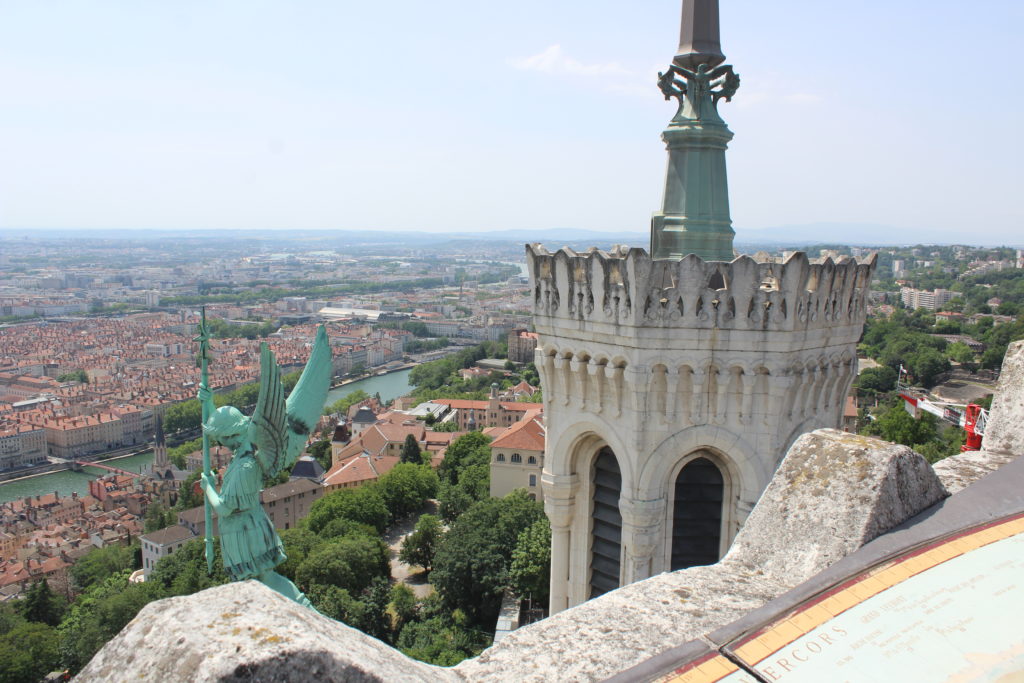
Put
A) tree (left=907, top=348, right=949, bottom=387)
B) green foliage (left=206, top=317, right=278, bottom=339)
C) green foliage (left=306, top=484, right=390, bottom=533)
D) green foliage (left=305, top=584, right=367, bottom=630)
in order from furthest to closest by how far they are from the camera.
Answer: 1. green foliage (left=206, top=317, right=278, bottom=339)
2. tree (left=907, top=348, right=949, bottom=387)
3. green foliage (left=306, top=484, right=390, bottom=533)
4. green foliage (left=305, top=584, right=367, bottom=630)

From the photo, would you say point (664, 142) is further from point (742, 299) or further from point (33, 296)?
point (33, 296)

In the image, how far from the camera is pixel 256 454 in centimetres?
1319

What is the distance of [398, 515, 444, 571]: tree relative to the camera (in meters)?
35.8

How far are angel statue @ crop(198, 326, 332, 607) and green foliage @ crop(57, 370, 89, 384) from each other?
105680 mm

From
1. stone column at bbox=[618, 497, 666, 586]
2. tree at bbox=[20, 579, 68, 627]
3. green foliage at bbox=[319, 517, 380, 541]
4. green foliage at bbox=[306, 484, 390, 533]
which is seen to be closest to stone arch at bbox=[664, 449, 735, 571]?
stone column at bbox=[618, 497, 666, 586]

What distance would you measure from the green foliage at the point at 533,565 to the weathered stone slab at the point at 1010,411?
22507 mm

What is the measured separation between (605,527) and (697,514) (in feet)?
3.59

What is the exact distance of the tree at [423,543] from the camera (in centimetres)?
3575

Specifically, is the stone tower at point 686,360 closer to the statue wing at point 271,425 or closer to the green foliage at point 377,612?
the statue wing at point 271,425

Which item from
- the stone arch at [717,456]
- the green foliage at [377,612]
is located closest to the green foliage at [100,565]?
the green foliage at [377,612]

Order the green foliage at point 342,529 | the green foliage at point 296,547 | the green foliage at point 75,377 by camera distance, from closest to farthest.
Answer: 1. the green foliage at point 296,547
2. the green foliage at point 342,529
3. the green foliage at point 75,377

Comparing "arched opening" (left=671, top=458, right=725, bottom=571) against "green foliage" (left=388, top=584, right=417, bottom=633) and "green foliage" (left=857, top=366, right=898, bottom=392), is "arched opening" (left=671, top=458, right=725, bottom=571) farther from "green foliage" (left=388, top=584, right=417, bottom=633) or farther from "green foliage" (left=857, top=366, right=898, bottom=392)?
"green foliage" (left=857, top=366, right=898, bottom=392)

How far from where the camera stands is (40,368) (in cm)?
10894

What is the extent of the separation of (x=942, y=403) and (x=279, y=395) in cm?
6104
